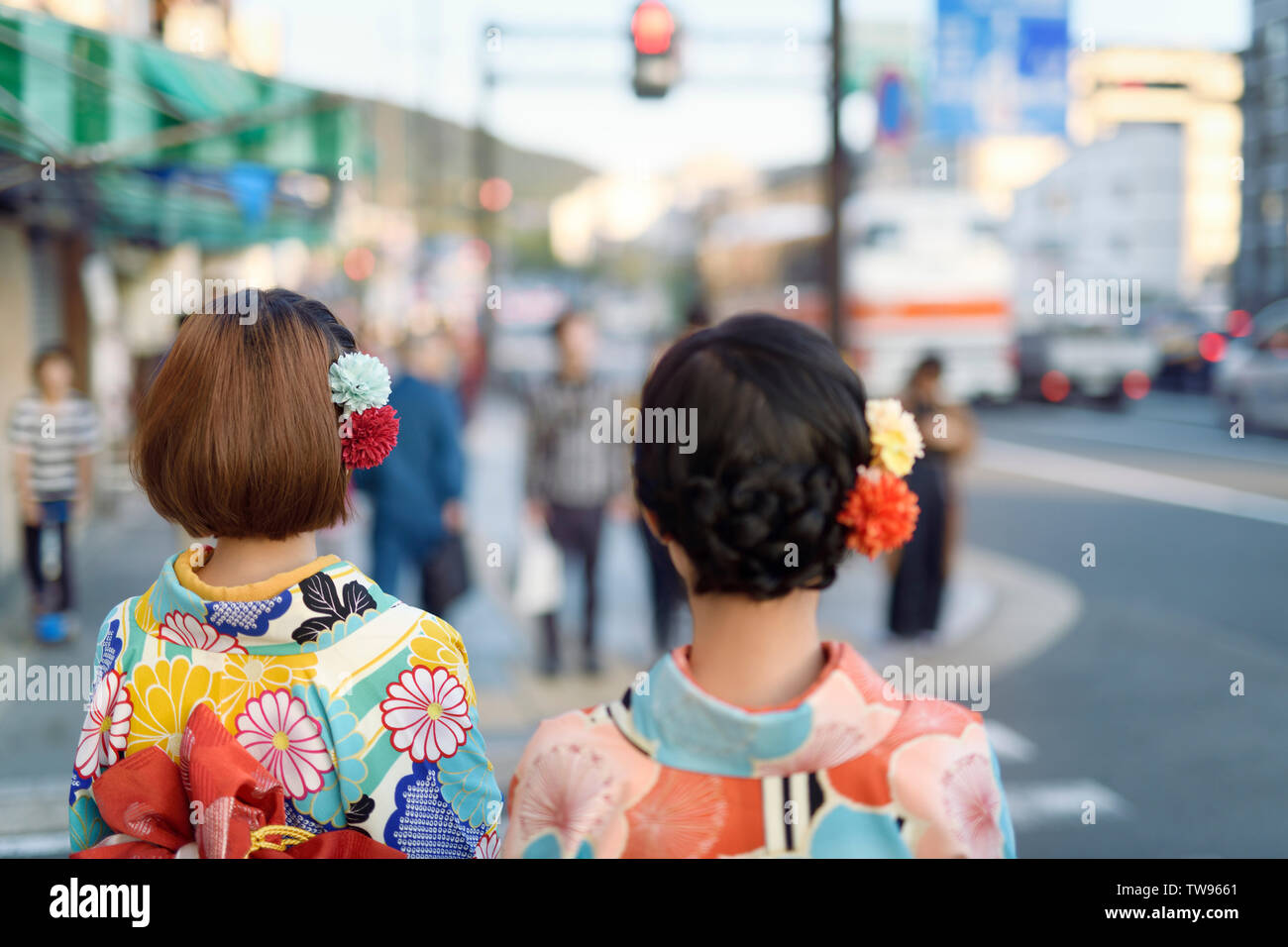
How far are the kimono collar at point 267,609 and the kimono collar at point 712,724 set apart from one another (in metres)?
0.56

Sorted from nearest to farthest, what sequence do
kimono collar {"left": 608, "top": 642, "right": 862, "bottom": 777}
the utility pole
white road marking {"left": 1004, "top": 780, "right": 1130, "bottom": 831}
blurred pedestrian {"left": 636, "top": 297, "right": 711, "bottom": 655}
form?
kimono collar {"left": 608, "top": 642, "right": 862, "bottom": 777}
white road marking {"left": 1004, "top": 780, "right": 1130, "bottom": 831}
blurred pedestrian {"left": 636, "top": 297, "right": 711, "bottom": 655}
the utility pole

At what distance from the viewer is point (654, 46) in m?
10.8

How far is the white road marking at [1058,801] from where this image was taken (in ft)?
16.6

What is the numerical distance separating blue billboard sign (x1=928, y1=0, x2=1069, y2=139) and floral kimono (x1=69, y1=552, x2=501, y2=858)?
632 inches

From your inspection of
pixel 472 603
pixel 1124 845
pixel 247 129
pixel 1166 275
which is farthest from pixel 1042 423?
pixel 1166 275

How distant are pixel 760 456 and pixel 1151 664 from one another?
21.7 feet

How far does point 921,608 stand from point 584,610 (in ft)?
6.71

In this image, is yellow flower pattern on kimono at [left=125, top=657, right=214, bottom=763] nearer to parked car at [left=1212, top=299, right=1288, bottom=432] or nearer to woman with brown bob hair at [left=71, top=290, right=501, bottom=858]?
woman with brown bob hair at [left=71, top=290, right=501, bottom=858]

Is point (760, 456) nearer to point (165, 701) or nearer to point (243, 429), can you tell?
point (243, 429)

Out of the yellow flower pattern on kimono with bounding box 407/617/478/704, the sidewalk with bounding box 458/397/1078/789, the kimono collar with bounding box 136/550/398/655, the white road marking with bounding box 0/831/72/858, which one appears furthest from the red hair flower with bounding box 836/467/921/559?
the sidewalk with bounding box 458/397/1078/789

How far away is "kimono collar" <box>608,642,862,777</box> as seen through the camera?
4.93 feet

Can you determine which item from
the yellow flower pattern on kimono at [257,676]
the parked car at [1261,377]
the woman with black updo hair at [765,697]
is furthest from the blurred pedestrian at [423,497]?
the parked car at [1261,377]

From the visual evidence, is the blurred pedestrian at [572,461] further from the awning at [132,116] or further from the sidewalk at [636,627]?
the awning at [132,116]

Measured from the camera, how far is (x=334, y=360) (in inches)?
80.0
